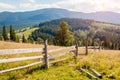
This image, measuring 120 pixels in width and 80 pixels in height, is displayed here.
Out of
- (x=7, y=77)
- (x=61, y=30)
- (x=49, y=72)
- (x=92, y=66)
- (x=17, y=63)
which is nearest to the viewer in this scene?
(x=7, y=77)

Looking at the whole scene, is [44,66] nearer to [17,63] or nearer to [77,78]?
[17,63]

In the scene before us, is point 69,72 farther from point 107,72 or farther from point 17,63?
point 17,63

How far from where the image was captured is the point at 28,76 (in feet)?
50.6

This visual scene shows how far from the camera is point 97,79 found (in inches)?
635

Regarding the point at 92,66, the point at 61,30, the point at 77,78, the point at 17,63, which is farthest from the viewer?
the point at 61,30

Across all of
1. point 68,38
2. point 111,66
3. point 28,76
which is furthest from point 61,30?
point 28,76

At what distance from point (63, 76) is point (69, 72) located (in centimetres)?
145

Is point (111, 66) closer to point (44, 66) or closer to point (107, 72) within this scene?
point (107, 72)

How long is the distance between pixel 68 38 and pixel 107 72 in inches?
2696

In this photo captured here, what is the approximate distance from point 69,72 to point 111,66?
5.20 metres

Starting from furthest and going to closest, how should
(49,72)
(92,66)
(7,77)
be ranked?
(92,66) < (49,72) < (7,77)

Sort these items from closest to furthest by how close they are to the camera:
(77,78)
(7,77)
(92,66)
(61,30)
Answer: (7,77) → (77,78) → (92,66) → (61,30)

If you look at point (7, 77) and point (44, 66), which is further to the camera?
point (44, 66)

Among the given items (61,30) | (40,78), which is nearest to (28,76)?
(40,78)
